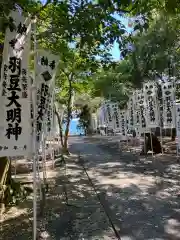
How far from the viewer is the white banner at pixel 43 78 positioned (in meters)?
4.98

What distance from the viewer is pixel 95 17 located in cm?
493

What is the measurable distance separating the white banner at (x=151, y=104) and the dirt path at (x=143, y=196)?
64.6 inches

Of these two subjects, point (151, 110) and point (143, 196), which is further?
point (151, 110)

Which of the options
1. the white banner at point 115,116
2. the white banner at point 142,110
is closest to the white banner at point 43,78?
the white banner at point 142,110

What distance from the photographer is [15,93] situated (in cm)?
400

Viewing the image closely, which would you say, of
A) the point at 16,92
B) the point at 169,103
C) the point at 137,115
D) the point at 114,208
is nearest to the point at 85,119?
the point at 137,115

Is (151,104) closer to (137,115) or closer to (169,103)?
(169,103)

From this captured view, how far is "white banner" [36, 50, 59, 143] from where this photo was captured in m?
4.98

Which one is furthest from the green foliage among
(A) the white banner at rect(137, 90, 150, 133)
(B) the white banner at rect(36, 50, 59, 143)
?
(B) the white banner at rect(36, 50, 59, 143)

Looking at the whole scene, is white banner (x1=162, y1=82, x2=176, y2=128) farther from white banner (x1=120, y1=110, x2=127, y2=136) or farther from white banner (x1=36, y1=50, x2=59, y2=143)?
white banner (x1=36, y1=50, x2=59, y2=143)

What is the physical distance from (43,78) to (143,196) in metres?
3.17

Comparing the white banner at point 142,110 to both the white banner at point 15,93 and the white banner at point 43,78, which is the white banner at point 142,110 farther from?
the white banner at point 15,93

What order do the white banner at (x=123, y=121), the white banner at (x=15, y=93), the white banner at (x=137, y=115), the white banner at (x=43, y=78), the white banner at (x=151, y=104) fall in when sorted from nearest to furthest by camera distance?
the white banner at (x=15, y=93)
the white banner at (x=43, y=78)
the white banner at (x=151, y=104)
the white banner at (x=137, y=115)
the white banner at (x=123, y=121)

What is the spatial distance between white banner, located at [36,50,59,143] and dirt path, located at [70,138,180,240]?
2.02m
